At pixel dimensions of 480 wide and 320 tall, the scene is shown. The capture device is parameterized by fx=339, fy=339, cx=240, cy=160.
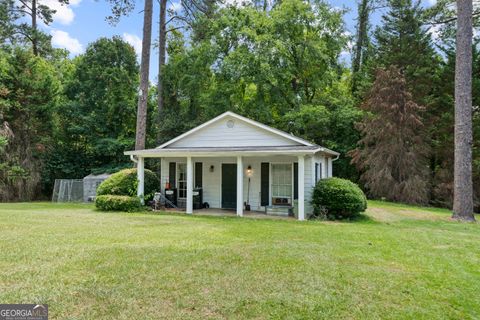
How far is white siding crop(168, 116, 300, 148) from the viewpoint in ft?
43.8

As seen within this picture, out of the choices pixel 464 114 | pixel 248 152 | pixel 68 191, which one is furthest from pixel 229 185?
pixel 68 191

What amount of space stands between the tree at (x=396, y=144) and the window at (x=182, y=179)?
10109mm

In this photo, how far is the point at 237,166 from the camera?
500 inches

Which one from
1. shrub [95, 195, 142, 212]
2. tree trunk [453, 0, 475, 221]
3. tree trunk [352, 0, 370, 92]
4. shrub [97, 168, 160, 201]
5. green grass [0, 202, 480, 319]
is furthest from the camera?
tree trunk [352, 0, 370, 92]

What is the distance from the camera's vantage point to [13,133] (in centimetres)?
1881

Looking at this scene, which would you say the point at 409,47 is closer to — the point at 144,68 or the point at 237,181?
the point at 237,181

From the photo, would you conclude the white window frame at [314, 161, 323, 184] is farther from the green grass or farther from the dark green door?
the green grass

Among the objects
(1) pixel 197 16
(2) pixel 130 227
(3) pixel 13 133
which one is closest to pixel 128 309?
(2) pixel 130 227

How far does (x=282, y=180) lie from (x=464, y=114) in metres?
6.85

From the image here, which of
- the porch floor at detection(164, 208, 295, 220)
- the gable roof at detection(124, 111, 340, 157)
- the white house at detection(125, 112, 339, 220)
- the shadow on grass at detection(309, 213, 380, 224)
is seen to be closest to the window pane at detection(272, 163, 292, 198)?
the white house at detection(125, 112, 339, 220)

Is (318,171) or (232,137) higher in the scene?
(232,137)

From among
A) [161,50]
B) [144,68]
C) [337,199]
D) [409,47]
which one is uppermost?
[161,50]

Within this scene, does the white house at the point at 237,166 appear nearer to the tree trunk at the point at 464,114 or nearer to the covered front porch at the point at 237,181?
the covered front porch at the point at 237,181

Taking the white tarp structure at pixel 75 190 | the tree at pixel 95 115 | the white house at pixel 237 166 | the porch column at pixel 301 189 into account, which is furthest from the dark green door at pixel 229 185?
the tree at pixel 95 115
